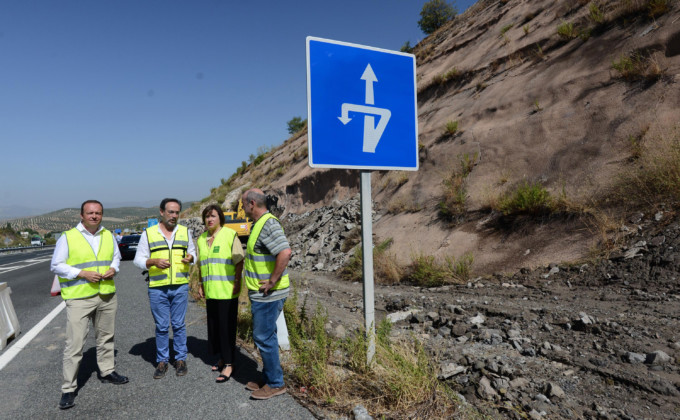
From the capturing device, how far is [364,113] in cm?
343

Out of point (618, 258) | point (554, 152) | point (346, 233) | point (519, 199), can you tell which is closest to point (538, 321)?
point (618, 258)

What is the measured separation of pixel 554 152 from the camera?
9.47 metres

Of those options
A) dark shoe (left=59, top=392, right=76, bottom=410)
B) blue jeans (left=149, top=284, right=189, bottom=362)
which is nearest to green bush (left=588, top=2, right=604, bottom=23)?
blue jeans (left=149, top=284, right=189, bottom=362)

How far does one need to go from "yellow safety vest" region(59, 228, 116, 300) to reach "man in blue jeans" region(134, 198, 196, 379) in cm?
37

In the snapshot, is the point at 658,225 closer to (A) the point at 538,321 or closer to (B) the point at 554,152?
(A) the point at 538,321

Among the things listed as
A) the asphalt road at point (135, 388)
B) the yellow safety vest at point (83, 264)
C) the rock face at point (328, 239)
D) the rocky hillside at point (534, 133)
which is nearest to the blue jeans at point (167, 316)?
the asphalt road at point (135, 388)

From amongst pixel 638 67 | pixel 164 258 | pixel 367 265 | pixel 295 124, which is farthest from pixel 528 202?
pixel 295 124

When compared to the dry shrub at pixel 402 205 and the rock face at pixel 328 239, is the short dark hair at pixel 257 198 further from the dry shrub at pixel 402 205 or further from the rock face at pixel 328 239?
the dry shrub at pixel 402 205

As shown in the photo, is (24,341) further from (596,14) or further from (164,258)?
(596,14)

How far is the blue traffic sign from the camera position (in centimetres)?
326

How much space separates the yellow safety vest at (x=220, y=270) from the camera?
4312 millimetres

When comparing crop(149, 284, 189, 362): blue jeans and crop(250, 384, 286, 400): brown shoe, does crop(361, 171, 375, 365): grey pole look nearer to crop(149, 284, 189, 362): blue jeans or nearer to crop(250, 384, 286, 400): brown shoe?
crop(250, 384, 286, 400): brown shoe

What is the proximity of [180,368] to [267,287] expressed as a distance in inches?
65.6

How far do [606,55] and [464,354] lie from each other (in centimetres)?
1014
